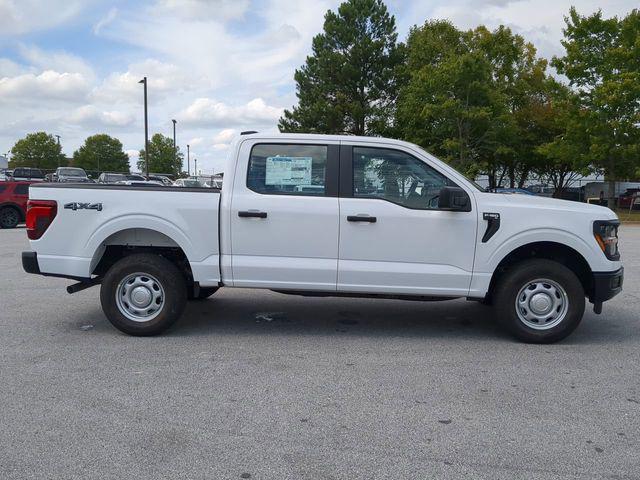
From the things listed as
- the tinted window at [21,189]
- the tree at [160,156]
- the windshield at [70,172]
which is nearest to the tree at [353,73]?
the windshield at [70,172]

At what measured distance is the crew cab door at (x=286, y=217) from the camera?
219 inches

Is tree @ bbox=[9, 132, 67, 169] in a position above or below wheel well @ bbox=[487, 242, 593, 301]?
above

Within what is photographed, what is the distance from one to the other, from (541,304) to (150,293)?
148 inches

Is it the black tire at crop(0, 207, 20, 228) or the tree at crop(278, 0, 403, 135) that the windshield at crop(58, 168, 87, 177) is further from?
the black tire at crop(0, 207, 20, 228)

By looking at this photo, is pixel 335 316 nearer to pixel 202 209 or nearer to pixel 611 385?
pixel 202 209

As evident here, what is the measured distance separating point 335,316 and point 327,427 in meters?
3.04

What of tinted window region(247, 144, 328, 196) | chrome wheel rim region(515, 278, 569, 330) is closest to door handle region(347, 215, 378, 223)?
tinted window region(247, 144, 328, 196)

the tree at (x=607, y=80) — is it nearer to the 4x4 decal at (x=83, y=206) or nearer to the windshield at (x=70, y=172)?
the 4x4 decal at (x=83, y=206)

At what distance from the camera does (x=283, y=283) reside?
5.67 metres

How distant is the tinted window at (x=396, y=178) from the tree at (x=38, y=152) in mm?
95552

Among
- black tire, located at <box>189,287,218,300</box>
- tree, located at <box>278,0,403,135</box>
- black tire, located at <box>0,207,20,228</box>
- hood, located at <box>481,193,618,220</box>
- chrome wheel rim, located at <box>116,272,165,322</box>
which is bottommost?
black tire, located at <box>0,207,20,228</box>

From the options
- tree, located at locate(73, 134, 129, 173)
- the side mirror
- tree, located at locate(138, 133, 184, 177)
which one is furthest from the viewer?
tree, located at locate(73, 134, 129, 173)

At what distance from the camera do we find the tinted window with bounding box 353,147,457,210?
5.59m

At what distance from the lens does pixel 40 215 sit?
227 inches
